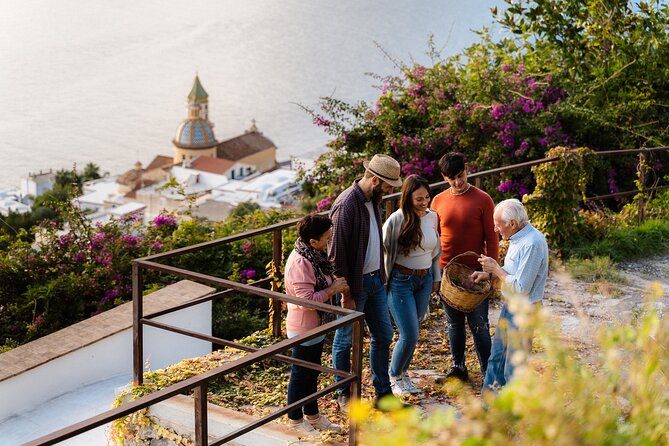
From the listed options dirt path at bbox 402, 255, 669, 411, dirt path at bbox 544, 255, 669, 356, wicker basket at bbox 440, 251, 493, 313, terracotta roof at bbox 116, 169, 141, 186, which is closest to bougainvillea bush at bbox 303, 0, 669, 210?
dirt path at bbox 544, 255, 669, 356

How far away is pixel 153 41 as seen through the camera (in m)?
103

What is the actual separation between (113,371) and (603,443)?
5.26m

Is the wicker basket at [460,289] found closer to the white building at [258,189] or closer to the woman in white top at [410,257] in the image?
the woman in white top at [410,257]

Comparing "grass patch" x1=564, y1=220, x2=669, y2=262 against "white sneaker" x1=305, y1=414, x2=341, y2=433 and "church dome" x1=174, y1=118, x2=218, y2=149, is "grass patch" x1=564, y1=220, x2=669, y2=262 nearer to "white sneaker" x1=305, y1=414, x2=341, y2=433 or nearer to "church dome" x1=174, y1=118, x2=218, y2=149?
"white sneaker" x1=305, y1=414, x2=341, y2=433

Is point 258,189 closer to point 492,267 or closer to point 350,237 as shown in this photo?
point 350,237

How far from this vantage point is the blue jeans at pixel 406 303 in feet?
15.6

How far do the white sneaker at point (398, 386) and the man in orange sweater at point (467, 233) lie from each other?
16.2 inches

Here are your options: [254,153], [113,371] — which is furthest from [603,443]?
[254,153]

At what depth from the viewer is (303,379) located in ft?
14.2

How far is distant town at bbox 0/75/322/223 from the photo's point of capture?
82.5m

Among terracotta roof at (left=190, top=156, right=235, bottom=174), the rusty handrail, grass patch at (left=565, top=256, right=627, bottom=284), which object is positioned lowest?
terracotta roof at (left=190, top=156, right=235, bottom=174)

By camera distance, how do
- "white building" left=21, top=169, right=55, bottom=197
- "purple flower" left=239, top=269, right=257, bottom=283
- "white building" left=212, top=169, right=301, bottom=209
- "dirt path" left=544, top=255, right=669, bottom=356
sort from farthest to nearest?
"white building" left=212, top=169, right=301, bottom=209, "white building" left=21, top=169, right=55, bottom=197, "purple flower" left=239, top=269, right=257, bottom=283, "dirt path" left=544, top=255, right=669, bottom=356

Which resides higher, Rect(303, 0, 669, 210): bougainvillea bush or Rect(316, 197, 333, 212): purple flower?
Rect(303, 0, 669, 210): bougainvillea bush

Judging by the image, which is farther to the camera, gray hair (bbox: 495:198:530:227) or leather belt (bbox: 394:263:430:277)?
leather belt (bbox: 394:263:430:277)
